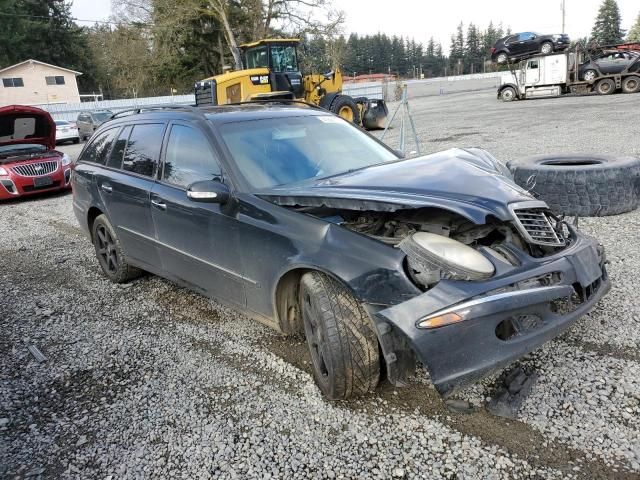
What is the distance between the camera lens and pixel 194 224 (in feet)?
11.2

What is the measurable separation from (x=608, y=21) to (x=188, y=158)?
9600 centimetres

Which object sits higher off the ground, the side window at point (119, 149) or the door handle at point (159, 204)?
the side window at point (119, 149)

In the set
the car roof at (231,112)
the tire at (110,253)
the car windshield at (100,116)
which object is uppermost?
the car windshield at (100,116)

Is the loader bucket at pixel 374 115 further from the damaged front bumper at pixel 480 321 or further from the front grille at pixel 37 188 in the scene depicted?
the damaged front bumper at pixel 480 321

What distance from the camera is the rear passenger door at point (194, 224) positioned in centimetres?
320

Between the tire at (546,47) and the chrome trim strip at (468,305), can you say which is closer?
the chrome trim strip at (468,305)

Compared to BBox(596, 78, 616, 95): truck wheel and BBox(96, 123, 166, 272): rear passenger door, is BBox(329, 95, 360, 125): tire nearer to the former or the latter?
BBox(96, 123, 166, 272): rear passenger door

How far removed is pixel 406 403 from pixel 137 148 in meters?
3.05

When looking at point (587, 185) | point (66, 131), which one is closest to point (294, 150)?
point (587, 185)

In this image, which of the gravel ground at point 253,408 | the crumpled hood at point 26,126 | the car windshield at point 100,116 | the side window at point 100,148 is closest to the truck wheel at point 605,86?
the gravel ground at point 253,408

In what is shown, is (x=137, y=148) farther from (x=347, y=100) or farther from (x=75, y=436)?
(x=347, y=100)

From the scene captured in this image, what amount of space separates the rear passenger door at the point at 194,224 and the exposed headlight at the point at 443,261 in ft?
4.07

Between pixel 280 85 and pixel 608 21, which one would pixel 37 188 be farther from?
pixel 608 21

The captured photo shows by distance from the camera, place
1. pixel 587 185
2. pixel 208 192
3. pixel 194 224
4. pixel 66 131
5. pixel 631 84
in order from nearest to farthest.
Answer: pixel 208 192 < pixel 194 224 < pixel 587 185 < pixel 631 84 < pixel 66 131
